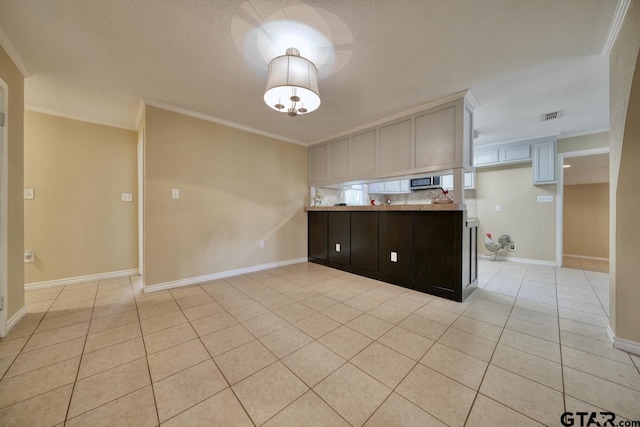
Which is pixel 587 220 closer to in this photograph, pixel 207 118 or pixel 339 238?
pixel 339 238

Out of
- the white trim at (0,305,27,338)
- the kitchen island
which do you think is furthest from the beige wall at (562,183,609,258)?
the white trim at (0,305,27,338)

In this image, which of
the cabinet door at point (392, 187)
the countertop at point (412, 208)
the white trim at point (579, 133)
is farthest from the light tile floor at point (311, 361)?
the cabinet door at point (392, 187)

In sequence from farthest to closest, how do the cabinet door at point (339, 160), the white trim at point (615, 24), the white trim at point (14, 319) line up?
the cabinet door at point (339, 160)
the white trim at point (14, 319)
the white trim at point (615, 24)

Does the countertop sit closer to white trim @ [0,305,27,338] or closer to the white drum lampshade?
the white drum lampshade

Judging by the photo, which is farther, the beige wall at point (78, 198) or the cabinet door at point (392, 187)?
the cabinet door at point (392, 187)

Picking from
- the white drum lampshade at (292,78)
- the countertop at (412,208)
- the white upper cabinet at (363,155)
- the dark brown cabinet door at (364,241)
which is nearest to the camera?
the white drum lampshade at (292,78)

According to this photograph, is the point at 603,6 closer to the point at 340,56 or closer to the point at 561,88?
the point at 561,88

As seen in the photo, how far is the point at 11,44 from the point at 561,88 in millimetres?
5444

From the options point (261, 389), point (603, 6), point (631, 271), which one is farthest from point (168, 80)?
point (631, 271)

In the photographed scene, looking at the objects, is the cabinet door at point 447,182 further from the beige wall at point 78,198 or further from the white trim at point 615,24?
the beige wall at point 78,198

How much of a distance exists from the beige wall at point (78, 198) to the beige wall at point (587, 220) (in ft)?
31.8

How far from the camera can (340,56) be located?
2021mm

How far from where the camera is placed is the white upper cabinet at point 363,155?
358 cm

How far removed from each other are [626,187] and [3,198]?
492 centimetres
